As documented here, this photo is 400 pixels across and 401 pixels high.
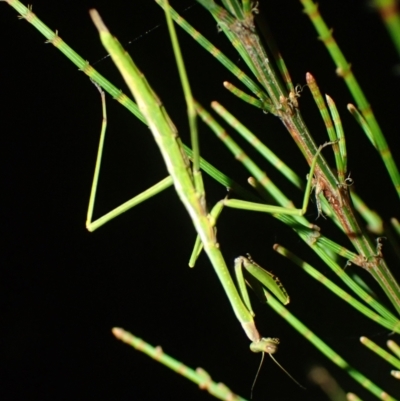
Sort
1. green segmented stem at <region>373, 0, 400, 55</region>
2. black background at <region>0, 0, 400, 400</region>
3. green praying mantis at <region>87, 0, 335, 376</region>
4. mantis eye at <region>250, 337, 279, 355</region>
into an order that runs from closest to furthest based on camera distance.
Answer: green segmented stem at <region>373, 0, 400, 55</region> → green praying mantis at <region>87, 0, 335, 376</region> → mantis eye at <region>250, 337, 279, 355</region> → black background at <region>0, 0, 400, 400</region>

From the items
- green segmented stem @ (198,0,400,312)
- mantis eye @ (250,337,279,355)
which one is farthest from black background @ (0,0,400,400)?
green segmented stem @ (198,0,400,312)

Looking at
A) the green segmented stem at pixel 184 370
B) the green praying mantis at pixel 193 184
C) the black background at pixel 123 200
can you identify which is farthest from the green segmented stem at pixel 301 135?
the black background at pixel 123 200

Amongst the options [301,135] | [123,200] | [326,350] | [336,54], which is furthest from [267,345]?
[123,200]

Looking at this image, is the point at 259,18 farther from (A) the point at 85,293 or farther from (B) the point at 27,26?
(A) the point at 85,293

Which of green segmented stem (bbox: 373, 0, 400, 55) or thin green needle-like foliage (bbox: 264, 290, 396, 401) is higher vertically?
green segmented stem (bbox: 373, 0, 400, 55)

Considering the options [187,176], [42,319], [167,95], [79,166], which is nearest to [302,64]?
[167,95]

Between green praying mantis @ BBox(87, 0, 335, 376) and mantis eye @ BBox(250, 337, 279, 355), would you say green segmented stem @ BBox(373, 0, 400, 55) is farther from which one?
mantis eye @ BBox(250, 337, 279, 355)

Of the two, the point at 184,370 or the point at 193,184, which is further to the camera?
the point at 193,184

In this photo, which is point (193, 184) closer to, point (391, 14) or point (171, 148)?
point (171, 148)

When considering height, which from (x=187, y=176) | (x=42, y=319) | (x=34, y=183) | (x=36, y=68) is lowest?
(x=42, y=319)
